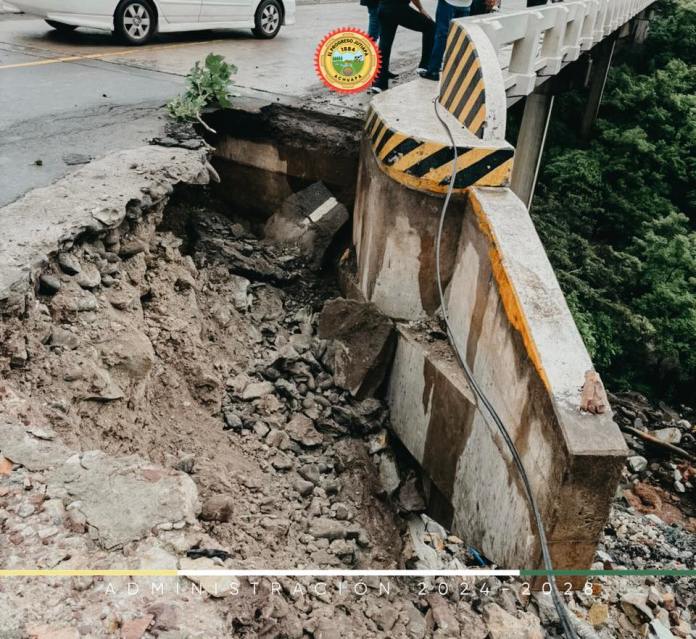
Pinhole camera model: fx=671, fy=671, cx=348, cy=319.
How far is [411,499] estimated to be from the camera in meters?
4.61

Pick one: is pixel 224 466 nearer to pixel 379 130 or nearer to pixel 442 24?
pixel 379 130

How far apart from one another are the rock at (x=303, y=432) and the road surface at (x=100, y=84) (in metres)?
2.28

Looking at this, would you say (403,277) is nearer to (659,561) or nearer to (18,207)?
(18,207)

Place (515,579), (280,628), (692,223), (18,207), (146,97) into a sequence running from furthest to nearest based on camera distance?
1. (692,223)
2. (146,97)
3. (18,207)
4. (515,579)
5. (280,628)

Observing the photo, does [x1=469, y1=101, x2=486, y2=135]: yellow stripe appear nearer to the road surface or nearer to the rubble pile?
the rubble pile

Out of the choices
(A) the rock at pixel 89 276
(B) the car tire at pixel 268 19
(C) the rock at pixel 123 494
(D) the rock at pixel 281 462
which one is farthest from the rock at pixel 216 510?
(B) the car tire at pixel 268 19

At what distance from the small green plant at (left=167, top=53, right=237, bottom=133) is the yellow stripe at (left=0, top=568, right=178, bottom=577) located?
4.29 meters

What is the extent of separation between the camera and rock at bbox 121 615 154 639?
2.04 meters

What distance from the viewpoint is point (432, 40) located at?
679 centimetres

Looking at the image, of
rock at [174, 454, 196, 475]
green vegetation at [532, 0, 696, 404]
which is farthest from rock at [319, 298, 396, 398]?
green vegetation at [532, 0, 696, 404]

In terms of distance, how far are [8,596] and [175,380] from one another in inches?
83.7

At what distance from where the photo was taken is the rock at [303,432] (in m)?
4.32

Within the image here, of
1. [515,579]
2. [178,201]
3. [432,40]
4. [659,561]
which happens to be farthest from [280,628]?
[432,40]

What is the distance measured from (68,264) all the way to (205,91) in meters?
2.82
